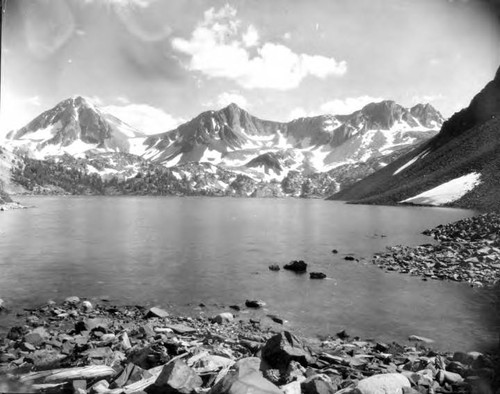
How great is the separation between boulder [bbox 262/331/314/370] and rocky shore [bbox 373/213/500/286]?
26167mm

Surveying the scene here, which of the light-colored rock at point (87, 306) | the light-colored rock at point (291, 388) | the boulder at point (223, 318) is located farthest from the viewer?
the light-colored rock at point (87, 306)

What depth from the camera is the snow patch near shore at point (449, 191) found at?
584ft

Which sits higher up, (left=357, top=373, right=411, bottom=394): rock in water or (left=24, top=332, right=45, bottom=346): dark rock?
(left=357, top=373, right=411, bottom=394): rock in water

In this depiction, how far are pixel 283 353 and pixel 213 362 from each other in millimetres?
2958

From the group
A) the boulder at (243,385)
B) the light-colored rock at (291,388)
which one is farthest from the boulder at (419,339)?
the boulder at (243,385)

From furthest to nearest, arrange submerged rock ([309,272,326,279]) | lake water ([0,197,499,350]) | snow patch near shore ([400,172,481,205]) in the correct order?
snow patch near shore ([400,172,481,205]) < submerged rock ([309,272,326,279]) < lake water ([0,197,499,350])

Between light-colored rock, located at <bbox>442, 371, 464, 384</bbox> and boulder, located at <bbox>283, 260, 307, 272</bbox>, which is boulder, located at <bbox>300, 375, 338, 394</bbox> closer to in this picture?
light-colored rock, located at <bbox>442, 371, 464, 384</bbox>

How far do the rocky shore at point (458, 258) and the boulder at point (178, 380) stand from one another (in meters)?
31.4

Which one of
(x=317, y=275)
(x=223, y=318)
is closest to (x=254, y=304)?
(x=223, y=318)

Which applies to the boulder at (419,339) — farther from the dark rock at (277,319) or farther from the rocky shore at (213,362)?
the dark rock at (277,319)

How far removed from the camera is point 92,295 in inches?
1357

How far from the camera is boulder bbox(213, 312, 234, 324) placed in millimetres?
27309

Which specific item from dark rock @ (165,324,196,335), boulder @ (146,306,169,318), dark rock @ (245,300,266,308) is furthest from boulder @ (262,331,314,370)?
dark rock @ (245,300,266,308)

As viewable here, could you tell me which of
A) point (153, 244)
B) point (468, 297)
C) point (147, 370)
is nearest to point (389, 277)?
point (468, 297)
